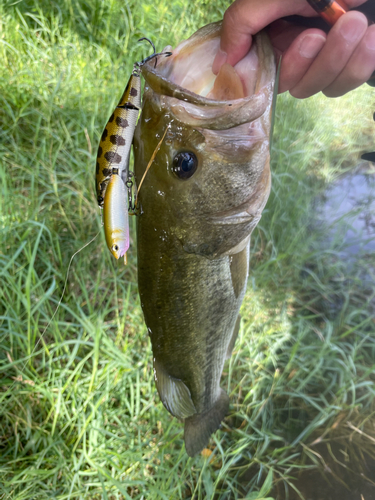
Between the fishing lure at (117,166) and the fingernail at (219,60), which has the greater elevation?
the fingernail at (219,60)

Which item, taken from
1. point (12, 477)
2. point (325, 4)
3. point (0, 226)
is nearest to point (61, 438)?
point (12, 477)

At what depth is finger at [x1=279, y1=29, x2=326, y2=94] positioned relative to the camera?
129 cm

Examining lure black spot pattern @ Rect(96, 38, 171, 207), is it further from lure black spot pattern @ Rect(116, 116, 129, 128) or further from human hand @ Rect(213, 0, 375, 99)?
human hand @ Rect(213, 0, 375, 99)

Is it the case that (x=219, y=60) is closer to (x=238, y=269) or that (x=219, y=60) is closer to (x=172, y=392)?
(x=238, y=269)

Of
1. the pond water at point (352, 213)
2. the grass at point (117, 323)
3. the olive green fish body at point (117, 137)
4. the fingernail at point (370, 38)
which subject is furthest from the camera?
the pond water at point (352, 213)

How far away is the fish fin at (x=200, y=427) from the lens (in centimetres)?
166

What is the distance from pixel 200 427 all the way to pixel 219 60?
167 cm

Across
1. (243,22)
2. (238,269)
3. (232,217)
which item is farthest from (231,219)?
(243,22)

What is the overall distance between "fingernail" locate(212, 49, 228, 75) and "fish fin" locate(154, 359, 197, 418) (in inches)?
47.9

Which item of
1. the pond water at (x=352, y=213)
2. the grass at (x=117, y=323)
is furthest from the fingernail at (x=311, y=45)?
the pond water at (x=352, y=213)

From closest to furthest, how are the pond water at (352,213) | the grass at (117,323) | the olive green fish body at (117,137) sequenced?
the olive green fish body at (117,137), the grass at (117,323), the pond water at (352,213)

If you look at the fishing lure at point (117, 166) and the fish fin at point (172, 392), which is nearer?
the fishing lure at point (117, 166)

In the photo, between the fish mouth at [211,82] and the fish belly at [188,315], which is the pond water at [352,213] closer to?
the fish belly at [188,315]

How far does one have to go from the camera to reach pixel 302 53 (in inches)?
51.4
